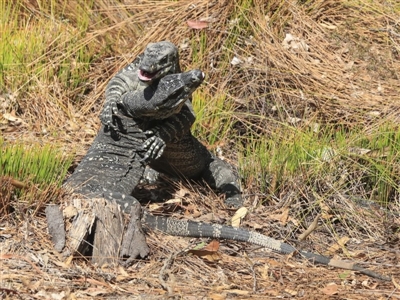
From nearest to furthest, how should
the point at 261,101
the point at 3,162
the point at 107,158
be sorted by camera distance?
1. the point at 3,162
2. the point at 107,158
3. the point at 261,101

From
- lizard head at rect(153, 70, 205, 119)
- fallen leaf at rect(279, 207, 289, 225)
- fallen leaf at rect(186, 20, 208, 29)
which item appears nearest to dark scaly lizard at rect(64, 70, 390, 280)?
lizard head at rect(153, 70, 205, 119)

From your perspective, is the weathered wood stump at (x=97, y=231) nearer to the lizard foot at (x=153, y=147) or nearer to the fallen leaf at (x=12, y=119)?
the lizard foot at (x=153, y=147)

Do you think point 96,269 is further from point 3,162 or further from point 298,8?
point 298,8

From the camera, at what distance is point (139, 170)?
5.71 m

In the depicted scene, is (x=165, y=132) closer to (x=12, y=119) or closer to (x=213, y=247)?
(x=213, y=247)

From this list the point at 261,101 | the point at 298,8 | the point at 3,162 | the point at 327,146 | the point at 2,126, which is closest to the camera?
the point at 3,162

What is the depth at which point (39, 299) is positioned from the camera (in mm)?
4125

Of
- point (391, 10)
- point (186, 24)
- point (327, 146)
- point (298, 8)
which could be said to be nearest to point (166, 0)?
point (186, 24)

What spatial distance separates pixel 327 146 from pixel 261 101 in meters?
1.27

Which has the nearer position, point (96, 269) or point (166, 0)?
point (96, 269)

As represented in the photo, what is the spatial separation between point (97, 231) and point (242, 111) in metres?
2.91

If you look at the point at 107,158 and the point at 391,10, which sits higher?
the point at 391,10

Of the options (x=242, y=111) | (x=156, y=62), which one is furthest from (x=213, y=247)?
(x=242, y=111)

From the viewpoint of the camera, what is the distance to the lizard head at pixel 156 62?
17.4ft
